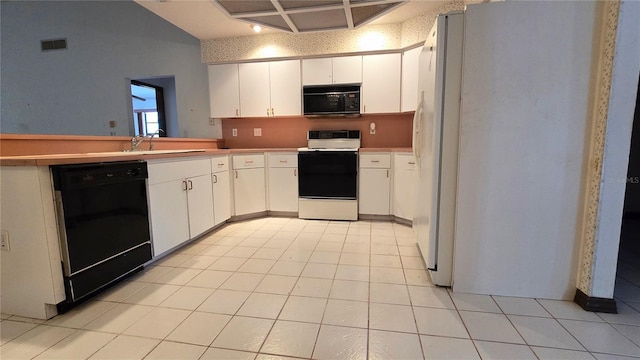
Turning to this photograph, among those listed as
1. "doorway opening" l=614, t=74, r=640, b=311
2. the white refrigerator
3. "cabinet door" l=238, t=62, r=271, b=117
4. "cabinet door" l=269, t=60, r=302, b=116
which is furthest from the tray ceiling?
"doorway opening" l=614, t=74, r=640, b=311

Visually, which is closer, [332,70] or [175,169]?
[175,169]

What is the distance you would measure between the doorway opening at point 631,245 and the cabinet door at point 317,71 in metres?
2.93

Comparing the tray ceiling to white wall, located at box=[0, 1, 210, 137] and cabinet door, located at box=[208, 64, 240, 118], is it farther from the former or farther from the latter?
white wall, located at box=[0, 1, 210, 137]

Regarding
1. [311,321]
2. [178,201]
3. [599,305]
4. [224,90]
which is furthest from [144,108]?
[599,305]

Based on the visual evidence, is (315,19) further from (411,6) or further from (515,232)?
(515,232)

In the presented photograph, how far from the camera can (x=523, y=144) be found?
162 centimetres

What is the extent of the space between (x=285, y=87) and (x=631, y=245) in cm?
404

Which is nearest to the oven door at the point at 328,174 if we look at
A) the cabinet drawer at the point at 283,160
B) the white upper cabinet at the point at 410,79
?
the cabinet drawer at the point at 283,160

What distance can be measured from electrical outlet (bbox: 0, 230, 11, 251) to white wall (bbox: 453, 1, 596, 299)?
2611 millimetres

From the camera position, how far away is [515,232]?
168 centimetres

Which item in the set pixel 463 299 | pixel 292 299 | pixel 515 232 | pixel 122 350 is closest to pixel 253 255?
pixel 292 299

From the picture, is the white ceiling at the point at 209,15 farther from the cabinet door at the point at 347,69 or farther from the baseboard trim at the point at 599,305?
the baseboard trim at the point at 599,305

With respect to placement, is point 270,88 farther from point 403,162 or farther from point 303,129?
point 403,162

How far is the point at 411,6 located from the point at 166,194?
3.12 meters
